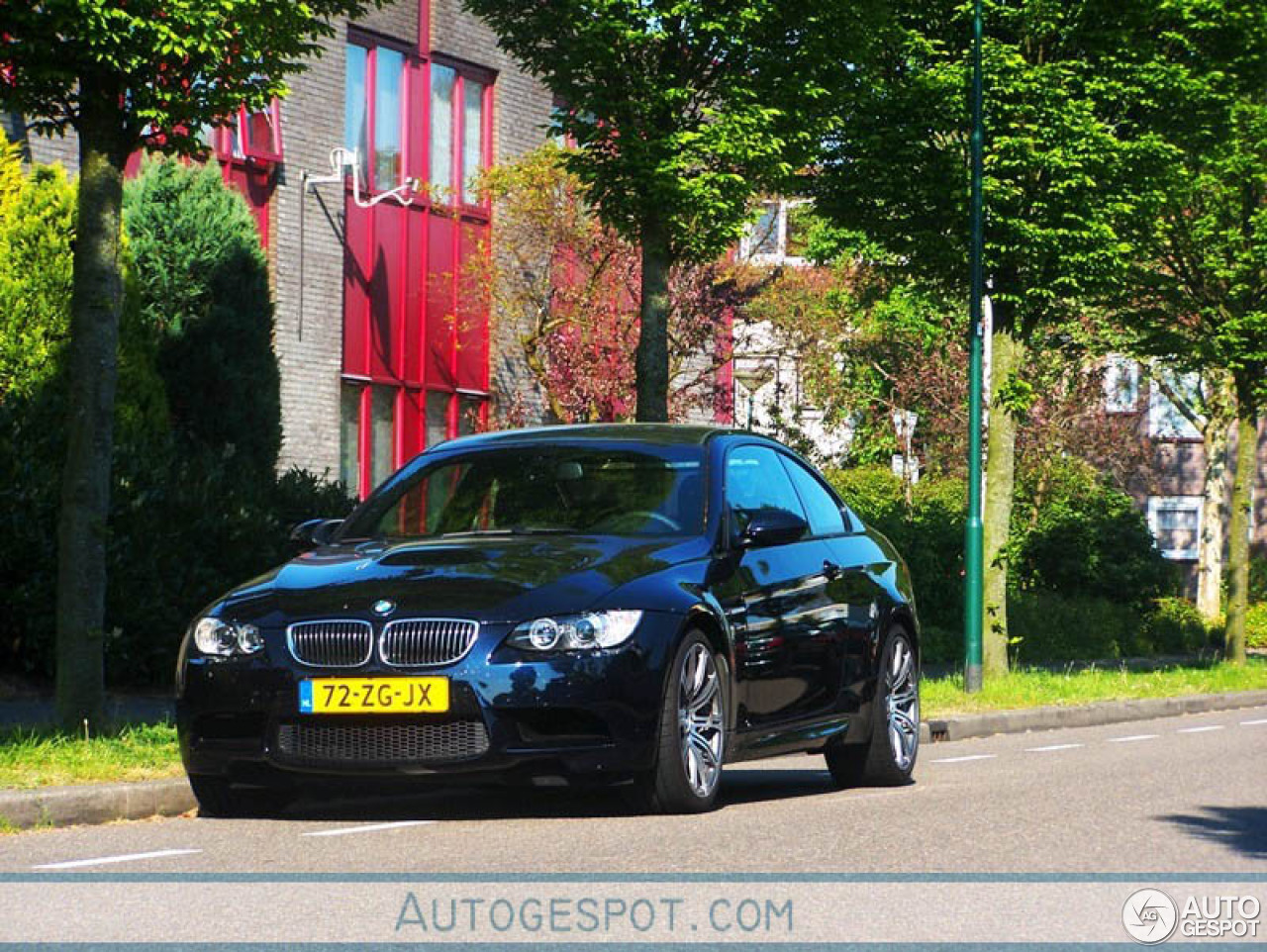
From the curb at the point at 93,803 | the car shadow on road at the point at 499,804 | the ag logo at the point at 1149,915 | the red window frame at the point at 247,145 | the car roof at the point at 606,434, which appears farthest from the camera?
the red window frame at the point at 247,145

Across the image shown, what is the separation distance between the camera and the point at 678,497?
35.3 feet

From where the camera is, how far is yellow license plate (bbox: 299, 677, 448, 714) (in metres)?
9.39

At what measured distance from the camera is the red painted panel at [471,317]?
32.3 m

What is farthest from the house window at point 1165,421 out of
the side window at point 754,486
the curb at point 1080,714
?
the side window at point 754,486

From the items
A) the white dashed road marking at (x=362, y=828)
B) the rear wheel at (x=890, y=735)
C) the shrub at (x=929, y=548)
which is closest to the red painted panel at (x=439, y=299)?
the shrub at (x=929, y=548)

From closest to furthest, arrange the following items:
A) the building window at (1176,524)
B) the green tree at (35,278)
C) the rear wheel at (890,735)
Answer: the rear wheel at (890,735) → the green tree at (35,278) → the building window at (1176,524)

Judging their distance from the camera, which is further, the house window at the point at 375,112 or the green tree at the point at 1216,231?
the house window at the point at 375,112

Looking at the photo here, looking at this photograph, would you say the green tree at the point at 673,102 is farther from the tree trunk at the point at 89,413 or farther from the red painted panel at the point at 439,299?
the red painted panel at the point at 439,299

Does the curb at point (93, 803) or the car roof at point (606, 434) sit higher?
the car roof at point (606, 434)

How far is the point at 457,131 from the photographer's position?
107 feet

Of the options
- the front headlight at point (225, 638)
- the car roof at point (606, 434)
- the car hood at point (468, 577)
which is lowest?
the front headlight at point (225, 638)

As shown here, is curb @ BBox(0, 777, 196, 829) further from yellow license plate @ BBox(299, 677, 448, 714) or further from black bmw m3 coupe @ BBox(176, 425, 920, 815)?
yellow license plate @ BBox(299, 677, 448, 714)

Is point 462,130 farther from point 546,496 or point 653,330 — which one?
point 546,496

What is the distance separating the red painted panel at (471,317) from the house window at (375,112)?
5.18 feet
